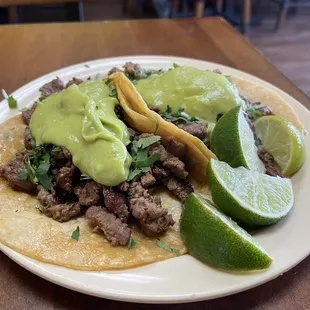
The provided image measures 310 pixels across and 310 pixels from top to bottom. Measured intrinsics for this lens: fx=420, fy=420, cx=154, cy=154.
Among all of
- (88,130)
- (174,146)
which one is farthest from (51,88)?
(174,146)

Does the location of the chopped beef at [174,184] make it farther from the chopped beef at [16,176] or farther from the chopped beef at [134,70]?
the chopped beef at [134,70]

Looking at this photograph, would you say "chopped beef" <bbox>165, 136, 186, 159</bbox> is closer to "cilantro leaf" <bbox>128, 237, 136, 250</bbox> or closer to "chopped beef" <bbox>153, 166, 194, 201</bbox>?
"chopped beef" <bbox>153, 166, 194, 201</bbox>

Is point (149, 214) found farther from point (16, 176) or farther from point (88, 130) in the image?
point (16, 176)

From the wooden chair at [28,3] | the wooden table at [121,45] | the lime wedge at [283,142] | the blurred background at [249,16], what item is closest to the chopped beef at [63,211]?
the lime wedge at [283,142]

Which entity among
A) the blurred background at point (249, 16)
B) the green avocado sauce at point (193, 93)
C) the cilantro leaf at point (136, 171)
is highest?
the green avocado sauce at point (193, 93)

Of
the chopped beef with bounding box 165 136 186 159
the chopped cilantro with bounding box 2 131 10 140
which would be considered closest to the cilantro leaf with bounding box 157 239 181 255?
the chopped beef with bounding box 165 136 186 159

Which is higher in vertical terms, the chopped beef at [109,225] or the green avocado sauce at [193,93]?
the green avocado sauce at [193,93]

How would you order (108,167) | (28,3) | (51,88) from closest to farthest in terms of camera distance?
(108,167), (51,88), (28,3)
